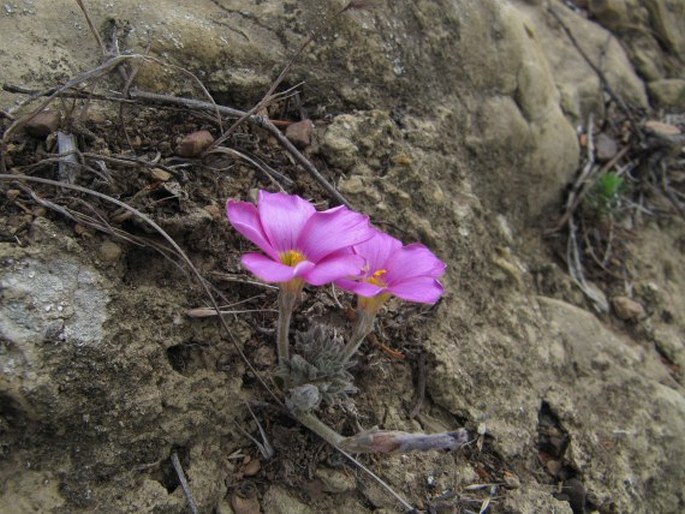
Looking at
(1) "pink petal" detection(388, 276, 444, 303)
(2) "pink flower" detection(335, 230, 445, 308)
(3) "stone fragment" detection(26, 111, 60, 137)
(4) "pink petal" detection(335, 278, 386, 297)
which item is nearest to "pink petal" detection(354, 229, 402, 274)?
(2) "pink flower" detection(335, 230, 445, 308)

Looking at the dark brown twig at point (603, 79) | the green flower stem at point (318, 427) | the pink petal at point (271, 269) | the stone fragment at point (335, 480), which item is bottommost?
the stone fragment at point (335, 480)

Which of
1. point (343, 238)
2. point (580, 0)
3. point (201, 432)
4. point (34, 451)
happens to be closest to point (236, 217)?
point (343, 238)

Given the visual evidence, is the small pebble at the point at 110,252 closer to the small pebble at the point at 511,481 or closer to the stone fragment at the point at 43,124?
the stone fragment at the point at 43,124

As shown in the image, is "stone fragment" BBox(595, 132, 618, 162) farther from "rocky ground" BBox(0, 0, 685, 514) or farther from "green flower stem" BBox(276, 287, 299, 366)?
"green flower stem" BBox(276, 287, 299, 366)

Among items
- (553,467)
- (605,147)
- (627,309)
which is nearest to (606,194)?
(605,147)

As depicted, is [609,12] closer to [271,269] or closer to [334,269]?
[334,269]

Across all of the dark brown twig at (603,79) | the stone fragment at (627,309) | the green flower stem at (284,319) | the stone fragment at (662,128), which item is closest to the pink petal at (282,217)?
the green flower stem at (284,319)

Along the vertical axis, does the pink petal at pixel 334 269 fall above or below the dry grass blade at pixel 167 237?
above
